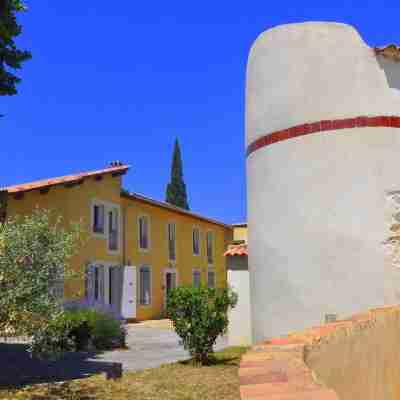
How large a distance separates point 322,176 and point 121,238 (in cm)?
1750

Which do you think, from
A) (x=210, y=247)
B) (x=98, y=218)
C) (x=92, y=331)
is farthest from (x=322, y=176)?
(x=210, y=247)

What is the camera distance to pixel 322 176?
298 inches

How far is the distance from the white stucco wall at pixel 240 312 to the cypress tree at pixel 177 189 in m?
32.8

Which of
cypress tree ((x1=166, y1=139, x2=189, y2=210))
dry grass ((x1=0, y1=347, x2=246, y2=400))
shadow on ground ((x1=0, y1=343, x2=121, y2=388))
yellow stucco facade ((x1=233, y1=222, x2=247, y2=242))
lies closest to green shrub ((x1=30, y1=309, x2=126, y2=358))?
shadow on ground ((x1=0, y1=343, x2=121, y2=388))

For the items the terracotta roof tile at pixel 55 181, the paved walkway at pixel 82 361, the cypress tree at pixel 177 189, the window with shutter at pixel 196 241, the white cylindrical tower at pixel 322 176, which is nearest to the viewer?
the white cylindrical tower at pixel 322 176

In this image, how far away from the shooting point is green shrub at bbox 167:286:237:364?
1067 cm

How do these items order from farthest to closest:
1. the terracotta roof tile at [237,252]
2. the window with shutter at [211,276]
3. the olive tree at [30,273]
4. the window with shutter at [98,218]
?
the window with shutter at [211,276] < the window with shutter at [98,218] < the terracotta roof tile at [237,252] < the olive tree at [30,273]

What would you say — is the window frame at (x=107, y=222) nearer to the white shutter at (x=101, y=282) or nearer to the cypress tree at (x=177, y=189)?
the white shutter at (x=101, y=282)

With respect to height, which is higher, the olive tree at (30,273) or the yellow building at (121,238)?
the yellow building at (121,238)

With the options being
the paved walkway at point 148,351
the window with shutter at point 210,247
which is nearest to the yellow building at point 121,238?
the window with shutter at point 210,247

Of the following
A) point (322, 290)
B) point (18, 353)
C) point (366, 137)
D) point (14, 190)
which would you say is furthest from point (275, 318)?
point (14, 190)

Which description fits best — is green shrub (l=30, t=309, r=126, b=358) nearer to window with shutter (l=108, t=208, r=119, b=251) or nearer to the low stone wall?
the low stone wall

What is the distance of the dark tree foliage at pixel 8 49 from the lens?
31.6 feet

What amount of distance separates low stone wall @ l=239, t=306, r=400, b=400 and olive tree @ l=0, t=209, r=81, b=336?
402 centimetres
